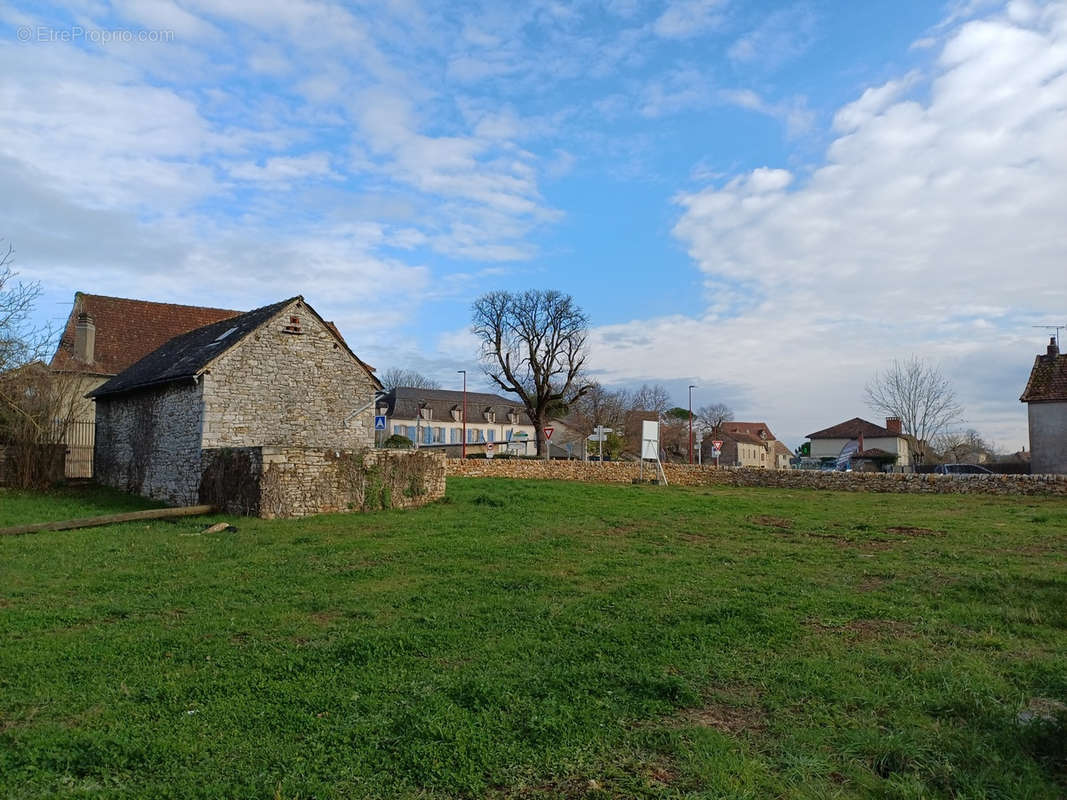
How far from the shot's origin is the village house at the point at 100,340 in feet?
93.4

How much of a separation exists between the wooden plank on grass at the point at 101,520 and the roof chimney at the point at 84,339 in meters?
19.8

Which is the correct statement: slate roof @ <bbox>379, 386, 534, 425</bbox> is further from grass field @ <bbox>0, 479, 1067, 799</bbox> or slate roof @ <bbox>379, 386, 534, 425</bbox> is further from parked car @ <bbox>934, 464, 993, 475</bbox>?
grass field @ <bbox>0, 479, 1067, 799</bbox>

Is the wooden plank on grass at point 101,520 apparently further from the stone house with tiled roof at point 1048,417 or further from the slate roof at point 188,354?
the stone house with tiled roof at point 1048,417

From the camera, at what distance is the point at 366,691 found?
17.4 ft

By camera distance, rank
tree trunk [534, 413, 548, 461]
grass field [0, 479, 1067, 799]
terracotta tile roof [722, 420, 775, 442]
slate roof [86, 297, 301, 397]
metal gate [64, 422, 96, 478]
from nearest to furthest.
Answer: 1. grass field [0, 479, 1067, 799]
2. slate roof [86, 297, 301, 397]
3. metal gate [64, 422, 96, 478]
4. tree trunk [534, 413, 548, 461]
5. terracotta tile roof [722, 420, 775, 442]

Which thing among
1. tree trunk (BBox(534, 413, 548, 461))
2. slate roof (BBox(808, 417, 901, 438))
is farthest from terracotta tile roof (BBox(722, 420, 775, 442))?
tree trunk (BBox(534, 413, 548, 461))

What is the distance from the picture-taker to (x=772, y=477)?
33719 mm

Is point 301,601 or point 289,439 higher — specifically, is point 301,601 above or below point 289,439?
below

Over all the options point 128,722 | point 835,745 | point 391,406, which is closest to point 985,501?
point 835,745

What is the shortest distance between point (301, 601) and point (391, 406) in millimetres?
66899

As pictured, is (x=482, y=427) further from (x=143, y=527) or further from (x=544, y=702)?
(x=544, y=702)

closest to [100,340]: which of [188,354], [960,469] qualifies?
[188,354]

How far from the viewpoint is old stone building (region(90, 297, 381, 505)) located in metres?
19.6

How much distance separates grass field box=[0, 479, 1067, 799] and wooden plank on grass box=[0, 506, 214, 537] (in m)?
3.16
